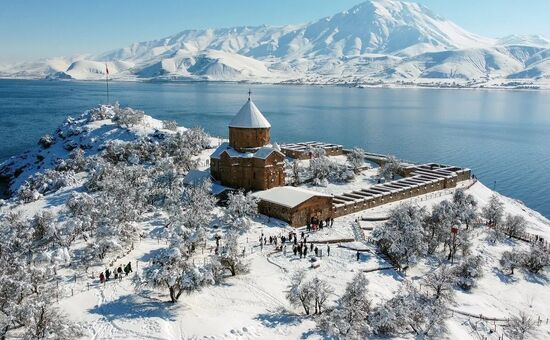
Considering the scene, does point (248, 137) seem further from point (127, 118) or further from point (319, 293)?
point (127, 118)

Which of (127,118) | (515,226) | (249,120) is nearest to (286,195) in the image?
(249,120)

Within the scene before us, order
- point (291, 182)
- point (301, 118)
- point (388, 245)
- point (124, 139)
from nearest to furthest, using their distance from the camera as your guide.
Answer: point (388, 245) → point (291, 182) → point (124, 139) → point (301, 118)

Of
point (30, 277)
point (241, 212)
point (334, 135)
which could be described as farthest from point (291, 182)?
point (334, 135)

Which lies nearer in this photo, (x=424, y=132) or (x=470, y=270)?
(x=470, y=270)

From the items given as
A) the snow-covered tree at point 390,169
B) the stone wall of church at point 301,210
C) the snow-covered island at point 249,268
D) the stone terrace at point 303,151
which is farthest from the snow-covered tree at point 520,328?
the stone terrace at point 303,151

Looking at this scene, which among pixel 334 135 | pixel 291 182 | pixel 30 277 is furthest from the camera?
pixel 334 135

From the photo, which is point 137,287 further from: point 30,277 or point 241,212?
point 241,212
